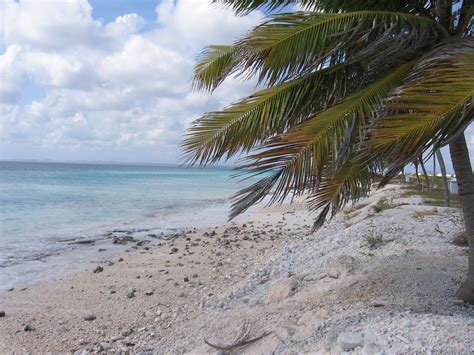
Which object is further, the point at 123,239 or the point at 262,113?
the point at 123,239

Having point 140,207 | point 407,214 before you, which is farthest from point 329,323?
point 140,207

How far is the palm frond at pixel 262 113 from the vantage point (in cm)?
425

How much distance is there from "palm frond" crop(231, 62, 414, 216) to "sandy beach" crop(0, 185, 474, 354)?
4.91ft

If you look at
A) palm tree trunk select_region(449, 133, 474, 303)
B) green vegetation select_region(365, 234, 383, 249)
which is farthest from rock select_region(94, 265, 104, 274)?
palm tree trunk select_region(449, 133, 474, 303)

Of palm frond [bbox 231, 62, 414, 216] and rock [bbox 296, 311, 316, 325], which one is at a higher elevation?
palm frond [bbox 231, 62, 414, 216]

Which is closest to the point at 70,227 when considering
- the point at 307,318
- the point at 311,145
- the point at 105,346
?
the point at 105,346

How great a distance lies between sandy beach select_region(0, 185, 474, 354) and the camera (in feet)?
13.7

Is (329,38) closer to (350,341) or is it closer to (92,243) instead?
(350,341)

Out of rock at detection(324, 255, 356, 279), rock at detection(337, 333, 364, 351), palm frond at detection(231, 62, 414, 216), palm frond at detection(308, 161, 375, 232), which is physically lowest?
rock at detection(324, 255, 356, 279)

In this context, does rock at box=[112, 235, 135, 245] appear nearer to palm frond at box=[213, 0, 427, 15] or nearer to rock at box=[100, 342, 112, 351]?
rock at box=[100, 342, 112, 351]

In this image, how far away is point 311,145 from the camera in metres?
3.81

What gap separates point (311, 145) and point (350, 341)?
1709 millimetres

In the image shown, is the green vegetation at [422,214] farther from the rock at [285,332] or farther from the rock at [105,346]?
the rock at [105,346]

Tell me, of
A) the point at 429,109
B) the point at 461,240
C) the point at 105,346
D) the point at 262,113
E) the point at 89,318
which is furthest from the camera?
the point at 461,240
